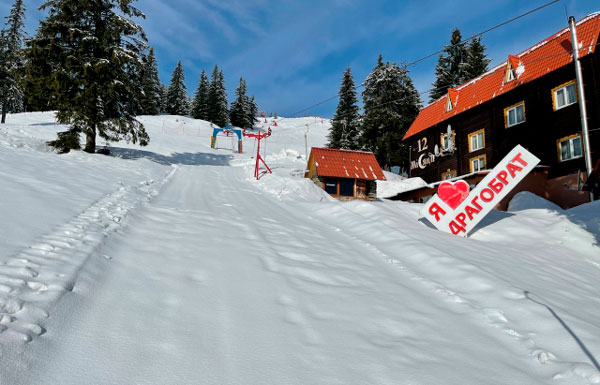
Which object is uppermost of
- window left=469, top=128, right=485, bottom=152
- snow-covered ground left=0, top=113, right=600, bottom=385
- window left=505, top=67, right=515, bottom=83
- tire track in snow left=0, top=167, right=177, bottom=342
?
window left=505, top=67, right=515, bottom=83

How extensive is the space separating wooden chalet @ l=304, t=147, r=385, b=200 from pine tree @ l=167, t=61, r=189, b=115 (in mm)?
66618

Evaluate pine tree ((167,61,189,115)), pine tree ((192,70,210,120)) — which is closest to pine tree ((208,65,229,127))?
pine tree ((192,70,210,120))

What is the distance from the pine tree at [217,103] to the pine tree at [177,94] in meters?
9.46

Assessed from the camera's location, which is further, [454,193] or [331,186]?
[331,186]

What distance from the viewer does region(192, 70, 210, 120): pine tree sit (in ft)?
261

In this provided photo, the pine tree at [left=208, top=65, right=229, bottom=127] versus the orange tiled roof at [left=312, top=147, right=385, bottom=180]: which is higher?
the pine tree at [left=208, top=65, right=229, bottom=127]

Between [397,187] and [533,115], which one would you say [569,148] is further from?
[397,187]

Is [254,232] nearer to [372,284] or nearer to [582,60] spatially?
[372,284]

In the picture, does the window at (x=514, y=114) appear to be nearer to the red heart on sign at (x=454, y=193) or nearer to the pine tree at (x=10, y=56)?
the red heart on sign at (x=454, y=193)

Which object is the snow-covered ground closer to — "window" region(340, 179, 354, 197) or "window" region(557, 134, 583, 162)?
"window" region(557, 134, 583, 162)

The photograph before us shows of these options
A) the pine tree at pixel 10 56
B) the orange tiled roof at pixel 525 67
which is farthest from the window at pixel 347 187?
the pine tree at pixel 10 56

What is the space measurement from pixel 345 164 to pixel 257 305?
2417 centimetres

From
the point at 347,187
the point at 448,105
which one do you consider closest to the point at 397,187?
the point at 347,187

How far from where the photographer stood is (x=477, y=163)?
86.4ft
